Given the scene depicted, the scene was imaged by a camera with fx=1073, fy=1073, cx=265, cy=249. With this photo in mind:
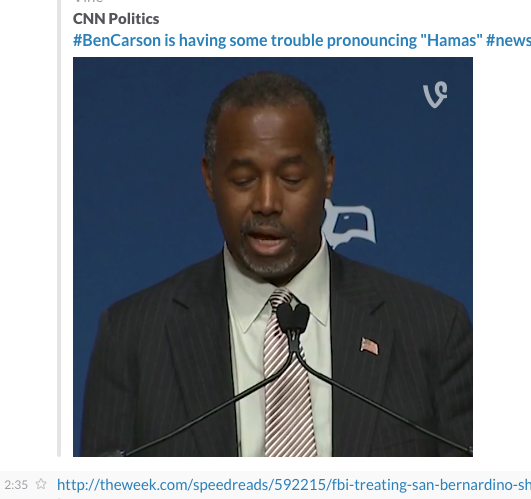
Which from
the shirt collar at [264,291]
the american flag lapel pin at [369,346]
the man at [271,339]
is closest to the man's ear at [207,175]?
the man at [271,339]

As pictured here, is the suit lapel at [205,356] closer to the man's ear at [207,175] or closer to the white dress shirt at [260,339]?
the white dress shirt at [260,339]

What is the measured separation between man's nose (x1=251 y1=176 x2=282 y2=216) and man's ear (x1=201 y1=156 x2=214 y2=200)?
12 centimetres

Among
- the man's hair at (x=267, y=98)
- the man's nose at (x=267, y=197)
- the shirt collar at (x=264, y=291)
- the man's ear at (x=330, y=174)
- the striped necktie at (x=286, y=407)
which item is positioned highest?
the man's hair at (x=267, y=98)

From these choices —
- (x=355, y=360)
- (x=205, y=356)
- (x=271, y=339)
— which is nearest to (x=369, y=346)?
(x=355, y=360)

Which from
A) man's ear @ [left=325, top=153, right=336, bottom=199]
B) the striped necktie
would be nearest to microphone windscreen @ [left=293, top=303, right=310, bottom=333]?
the striped necktie

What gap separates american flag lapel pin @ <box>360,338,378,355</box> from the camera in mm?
1670

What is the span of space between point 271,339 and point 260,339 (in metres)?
0.03

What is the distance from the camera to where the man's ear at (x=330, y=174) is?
176cm
